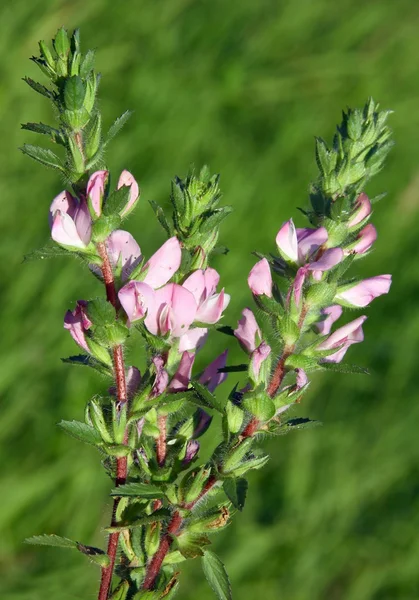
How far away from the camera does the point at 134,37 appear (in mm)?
3818

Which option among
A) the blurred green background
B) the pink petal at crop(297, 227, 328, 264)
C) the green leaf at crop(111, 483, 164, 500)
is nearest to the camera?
the green leaf at crop(111, 483, 164, 500)

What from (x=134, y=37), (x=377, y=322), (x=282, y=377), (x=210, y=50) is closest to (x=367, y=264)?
(x=377, y=322)

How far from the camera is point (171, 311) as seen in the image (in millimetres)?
989

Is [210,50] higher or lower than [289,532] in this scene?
higher

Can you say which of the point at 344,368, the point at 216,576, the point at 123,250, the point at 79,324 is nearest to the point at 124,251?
the point at 123,250

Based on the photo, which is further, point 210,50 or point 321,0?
point 321,0

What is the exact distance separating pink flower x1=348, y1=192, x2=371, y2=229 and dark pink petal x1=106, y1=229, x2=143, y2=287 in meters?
0.29

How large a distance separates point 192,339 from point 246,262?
7.29 ft

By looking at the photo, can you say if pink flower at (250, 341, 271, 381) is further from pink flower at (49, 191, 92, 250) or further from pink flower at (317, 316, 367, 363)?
pink flower at (49, 191, 92, 250)

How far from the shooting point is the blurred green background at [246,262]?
266 centimetres

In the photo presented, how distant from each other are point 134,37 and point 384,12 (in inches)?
65.0

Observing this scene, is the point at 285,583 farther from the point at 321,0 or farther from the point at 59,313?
the point at 321,0

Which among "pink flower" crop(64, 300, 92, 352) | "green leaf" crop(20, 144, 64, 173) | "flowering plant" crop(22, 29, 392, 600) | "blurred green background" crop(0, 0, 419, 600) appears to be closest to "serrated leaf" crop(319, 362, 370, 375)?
"flowering plant" crop(22, 29, 392, 600)

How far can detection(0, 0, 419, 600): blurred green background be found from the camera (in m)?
2.66
